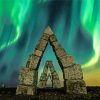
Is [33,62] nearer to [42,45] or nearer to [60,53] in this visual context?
[42,45]

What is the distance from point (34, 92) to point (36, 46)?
2.14 m

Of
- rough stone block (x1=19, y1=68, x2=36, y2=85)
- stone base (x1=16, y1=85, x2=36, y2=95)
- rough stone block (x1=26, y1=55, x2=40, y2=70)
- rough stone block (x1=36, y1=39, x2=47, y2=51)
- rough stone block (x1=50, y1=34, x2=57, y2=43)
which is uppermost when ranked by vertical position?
rough stone block (x1=50, y1=34, x2=57, y2=43)

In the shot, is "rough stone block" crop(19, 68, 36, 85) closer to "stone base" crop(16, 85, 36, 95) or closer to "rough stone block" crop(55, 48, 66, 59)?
"stone base" crop(16, 85, 36, 95)

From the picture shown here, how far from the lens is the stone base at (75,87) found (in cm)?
995

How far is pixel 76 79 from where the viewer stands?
10.2 m

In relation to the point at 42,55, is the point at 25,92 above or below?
A: below

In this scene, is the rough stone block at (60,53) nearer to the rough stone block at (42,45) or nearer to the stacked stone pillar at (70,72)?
the stacked stone pillar at (70,72)

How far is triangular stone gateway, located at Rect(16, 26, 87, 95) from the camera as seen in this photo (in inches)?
398

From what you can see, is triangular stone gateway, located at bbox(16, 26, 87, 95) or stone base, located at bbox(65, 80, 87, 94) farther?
triangular stone gateway, located at bbox(16, 26, 87, 95)

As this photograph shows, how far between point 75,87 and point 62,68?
1111 millimetres

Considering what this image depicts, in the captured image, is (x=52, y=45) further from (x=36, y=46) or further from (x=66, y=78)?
(x=66, y=78)

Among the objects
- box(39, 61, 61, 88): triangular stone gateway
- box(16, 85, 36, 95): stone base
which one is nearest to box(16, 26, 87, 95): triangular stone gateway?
box(16, 85, 36, 95): stone base

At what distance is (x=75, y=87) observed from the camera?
395 inches

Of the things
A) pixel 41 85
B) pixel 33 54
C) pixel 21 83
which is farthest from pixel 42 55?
pixel 41 85
